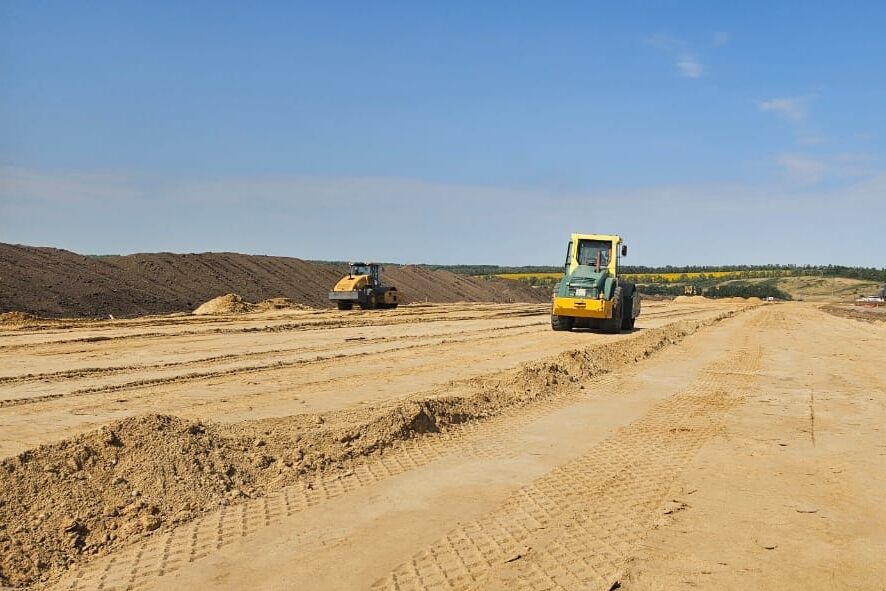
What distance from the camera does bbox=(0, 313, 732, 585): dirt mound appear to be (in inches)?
203

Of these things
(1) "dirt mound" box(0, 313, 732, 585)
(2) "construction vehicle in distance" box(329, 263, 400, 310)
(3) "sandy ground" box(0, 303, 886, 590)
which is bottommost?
(3) "sandy ground" box(0, 303, 886, 590)

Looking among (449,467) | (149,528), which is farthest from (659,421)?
(149,528)

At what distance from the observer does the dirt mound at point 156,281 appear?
32312 mm

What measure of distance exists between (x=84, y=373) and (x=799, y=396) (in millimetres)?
12075

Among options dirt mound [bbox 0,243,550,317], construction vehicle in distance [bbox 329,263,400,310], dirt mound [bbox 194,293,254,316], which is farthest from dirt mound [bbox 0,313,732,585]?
dirt mound [bbox 0,243,550,317]

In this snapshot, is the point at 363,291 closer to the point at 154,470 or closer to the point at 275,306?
the point at 275,306

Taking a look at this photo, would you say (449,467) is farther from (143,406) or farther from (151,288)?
(151,288)

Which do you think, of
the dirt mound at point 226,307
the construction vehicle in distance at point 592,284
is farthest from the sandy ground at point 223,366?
the dirt mound at point 226,307

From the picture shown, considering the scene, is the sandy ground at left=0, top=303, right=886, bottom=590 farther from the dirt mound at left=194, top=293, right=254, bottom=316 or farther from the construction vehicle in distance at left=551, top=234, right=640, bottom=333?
the dirt mound at left=194, top=293, right=254, bottom=316

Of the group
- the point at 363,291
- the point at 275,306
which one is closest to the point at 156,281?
the point at 275,306

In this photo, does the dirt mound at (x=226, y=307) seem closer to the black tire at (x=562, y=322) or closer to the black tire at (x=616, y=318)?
the black tire at (x=562, y=322)

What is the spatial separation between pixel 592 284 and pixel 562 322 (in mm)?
2362

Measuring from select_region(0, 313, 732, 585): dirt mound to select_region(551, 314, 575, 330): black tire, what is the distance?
565 inches

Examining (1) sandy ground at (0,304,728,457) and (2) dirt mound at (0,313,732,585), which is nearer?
(2) dirt mound at (0,313,732,585)
